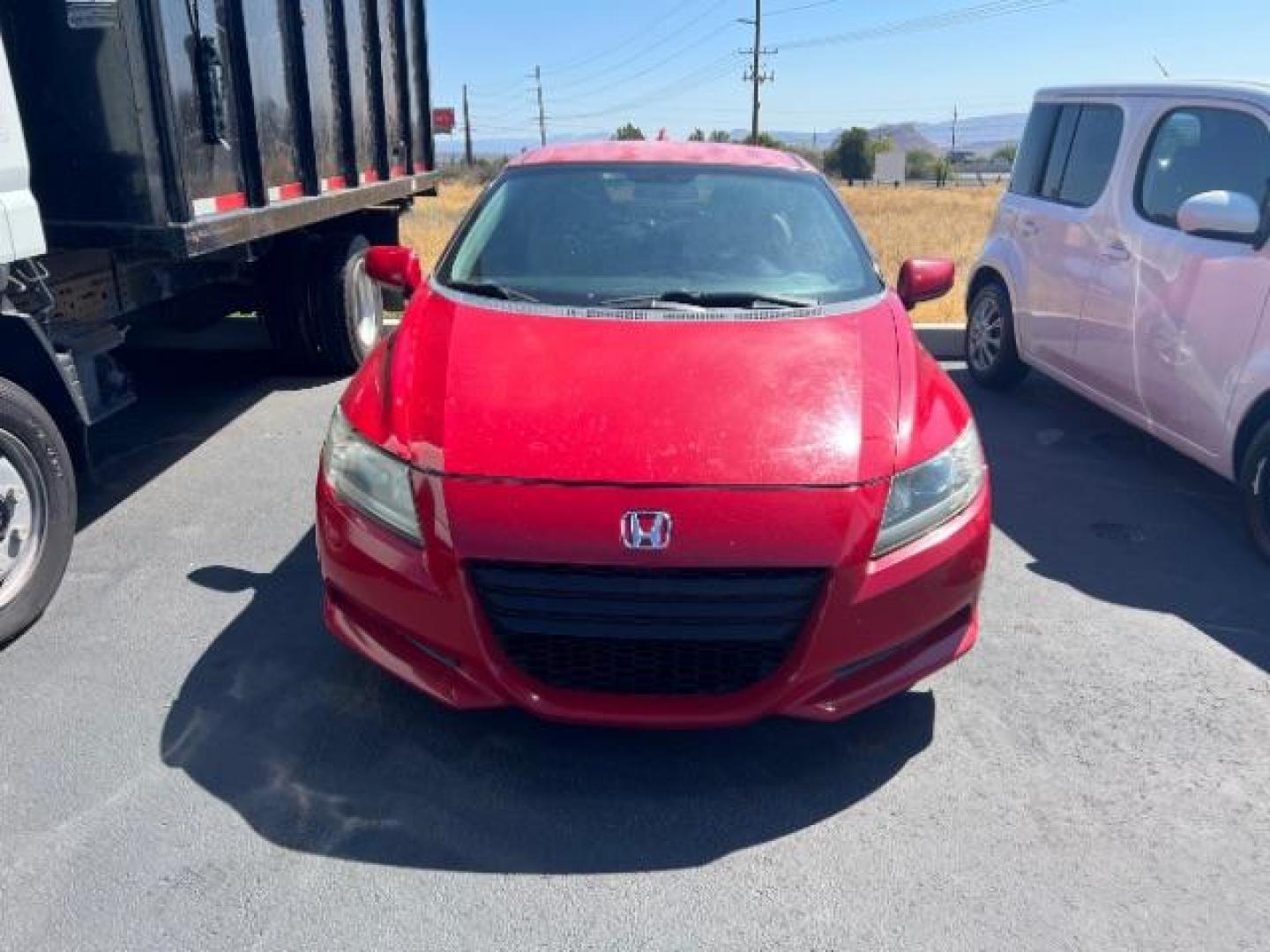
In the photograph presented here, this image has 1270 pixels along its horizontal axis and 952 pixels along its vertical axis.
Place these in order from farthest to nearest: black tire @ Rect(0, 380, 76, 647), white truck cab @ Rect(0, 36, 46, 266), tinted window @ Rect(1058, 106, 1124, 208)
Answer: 1. tinted window @ Rect(1058, 106, 1124, 208)
2. black tire @ Rect(0, 380, 76, 647)
3. white truck cab @ Rect(0, 36, 46, 266)

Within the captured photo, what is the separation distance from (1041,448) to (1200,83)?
1948 millimetres

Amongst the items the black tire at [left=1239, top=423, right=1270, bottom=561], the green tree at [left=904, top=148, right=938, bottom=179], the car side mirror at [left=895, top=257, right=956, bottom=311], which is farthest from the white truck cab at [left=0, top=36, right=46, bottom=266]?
the green tree at [left=904, top=148, right=938, bottom=179]

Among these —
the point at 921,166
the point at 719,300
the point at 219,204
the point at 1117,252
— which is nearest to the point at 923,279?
the point at 719,300

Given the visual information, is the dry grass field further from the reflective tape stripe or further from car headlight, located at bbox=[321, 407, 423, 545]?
the reflective tape stripe

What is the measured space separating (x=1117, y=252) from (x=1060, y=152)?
1.11 metres

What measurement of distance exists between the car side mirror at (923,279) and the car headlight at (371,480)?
2.29 m

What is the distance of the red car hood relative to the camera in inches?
104

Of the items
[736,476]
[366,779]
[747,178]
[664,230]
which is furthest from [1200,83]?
[366,779]

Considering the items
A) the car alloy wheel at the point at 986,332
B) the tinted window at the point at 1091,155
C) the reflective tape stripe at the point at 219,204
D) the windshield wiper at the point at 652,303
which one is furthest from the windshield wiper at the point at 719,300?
the car alloy wheel at the point at 986,332

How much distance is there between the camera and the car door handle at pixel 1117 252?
5.12 m

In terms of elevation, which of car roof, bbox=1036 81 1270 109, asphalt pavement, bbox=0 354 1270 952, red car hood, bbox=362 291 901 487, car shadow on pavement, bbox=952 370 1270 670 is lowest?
car shadow on pavement, bbox=952 370 1270 670

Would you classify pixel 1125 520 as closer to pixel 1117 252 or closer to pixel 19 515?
pixel 1117 252

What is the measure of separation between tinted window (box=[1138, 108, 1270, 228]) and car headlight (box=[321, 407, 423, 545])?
376cm

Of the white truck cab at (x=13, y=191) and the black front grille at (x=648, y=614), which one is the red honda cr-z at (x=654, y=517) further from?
the white truck cab at (x=13, y=191)
